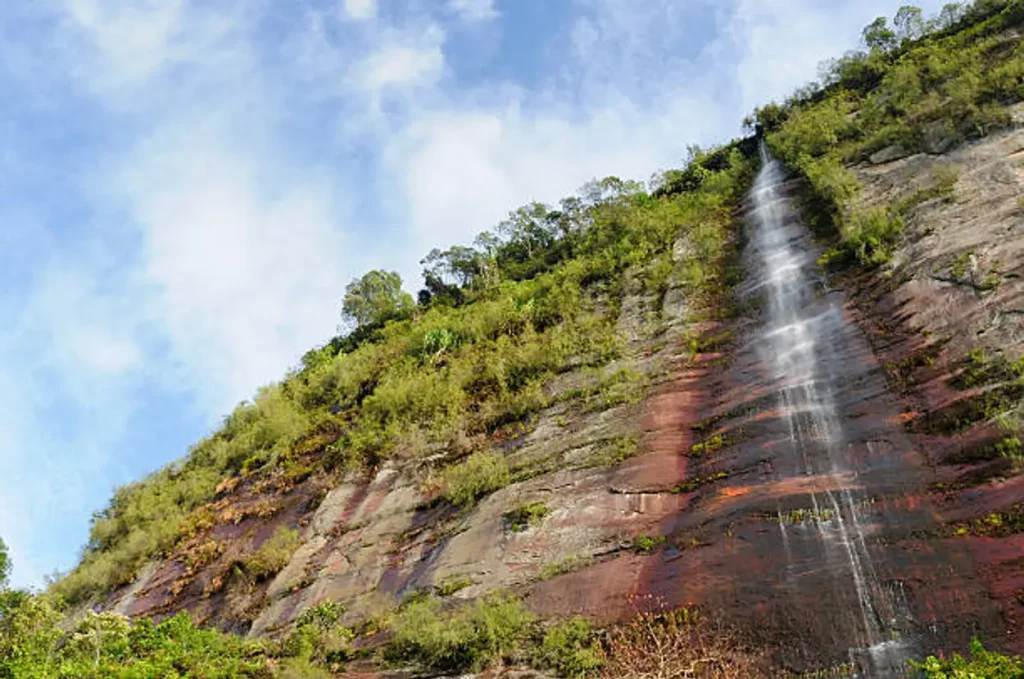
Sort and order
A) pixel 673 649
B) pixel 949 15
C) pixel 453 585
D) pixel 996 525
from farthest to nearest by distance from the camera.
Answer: pixel 949 15 → pixel 453 585 → pixel 673 649 → pixel 996 525

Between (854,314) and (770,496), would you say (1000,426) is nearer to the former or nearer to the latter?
(770,496)

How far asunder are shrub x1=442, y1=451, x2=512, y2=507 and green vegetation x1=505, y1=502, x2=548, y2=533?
4.92 feet

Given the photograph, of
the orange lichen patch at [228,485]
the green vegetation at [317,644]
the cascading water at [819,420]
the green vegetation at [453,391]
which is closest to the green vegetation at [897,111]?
the cascading water at [819,420]

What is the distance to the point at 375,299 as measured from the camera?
46.4 m

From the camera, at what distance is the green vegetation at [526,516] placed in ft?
50.4

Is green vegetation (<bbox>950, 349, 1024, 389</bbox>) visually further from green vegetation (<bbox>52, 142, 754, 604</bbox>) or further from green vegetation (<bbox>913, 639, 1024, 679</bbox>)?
green vegetation (<bbox>52, 142, 754, 604</bbox>)

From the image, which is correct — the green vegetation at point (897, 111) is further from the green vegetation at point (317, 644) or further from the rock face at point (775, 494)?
the green vegetation at point (317, 644)

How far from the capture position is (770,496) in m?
12.9

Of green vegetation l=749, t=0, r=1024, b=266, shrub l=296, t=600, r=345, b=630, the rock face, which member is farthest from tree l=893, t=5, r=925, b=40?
shrub l=296, t=600, r=345, b=630

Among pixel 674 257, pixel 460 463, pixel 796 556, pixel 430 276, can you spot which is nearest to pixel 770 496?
pixel 796 556

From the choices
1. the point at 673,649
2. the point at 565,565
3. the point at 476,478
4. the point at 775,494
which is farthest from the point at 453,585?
the point at 775,494

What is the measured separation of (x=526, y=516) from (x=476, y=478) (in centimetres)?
254

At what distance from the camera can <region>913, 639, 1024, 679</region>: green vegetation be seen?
27.2 feet

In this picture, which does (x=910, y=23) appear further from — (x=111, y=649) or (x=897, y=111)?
(x=111, y=649)
